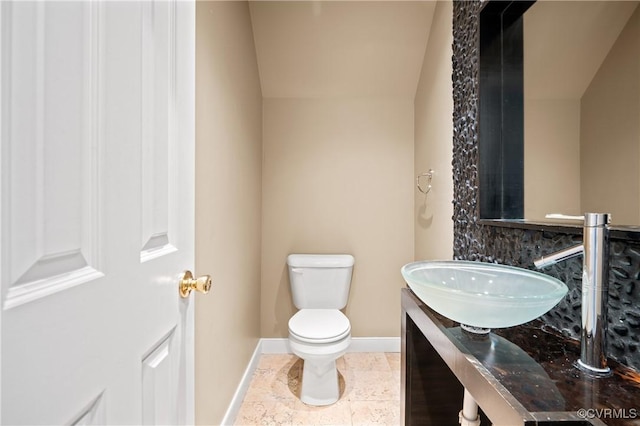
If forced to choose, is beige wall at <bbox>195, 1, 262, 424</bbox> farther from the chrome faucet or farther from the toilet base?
the chrome faucet

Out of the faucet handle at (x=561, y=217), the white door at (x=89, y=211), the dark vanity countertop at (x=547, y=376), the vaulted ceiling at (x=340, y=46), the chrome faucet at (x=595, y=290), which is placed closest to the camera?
the white door at (x=89, y=211)

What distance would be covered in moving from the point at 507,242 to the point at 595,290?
0.49 m

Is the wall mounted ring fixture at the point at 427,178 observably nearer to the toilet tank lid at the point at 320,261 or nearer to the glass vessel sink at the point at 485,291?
the toilet tank lid at the point at 320,261

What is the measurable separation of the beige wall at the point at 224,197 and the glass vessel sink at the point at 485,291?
2.80 feet

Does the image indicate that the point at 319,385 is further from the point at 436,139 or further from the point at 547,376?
the point at 436,139

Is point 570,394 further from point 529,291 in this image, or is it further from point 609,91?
point 609,91

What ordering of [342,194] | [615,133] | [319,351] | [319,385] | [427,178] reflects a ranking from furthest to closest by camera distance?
[342,194] → [427,178] → [319,385] → [319,351] → [615,133]

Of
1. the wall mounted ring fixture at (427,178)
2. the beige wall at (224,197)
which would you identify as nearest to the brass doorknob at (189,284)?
the beige wall at (224,197)

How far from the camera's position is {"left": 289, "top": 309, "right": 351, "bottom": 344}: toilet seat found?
5.55 feet

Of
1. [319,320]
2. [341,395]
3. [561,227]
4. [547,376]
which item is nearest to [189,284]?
[547,376]

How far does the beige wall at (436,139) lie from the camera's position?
5.47 feet

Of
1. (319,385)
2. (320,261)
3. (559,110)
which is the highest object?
(559,110)

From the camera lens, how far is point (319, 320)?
1.91 metres

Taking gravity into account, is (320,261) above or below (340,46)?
below
